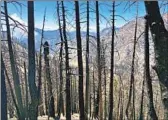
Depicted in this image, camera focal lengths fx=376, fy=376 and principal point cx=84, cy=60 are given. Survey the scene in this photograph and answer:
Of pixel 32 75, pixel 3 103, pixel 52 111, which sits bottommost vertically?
pixel 52 111

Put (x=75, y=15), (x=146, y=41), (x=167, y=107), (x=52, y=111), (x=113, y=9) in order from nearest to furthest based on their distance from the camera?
(x=167, y=107)
(x=146, y=41)
(x=75, y=15)
(x=113, y=9)
(x=52, y=111)

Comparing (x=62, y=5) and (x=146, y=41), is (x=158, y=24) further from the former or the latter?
(x=62, y=5)

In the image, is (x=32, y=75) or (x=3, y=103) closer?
(x=32, y=75)

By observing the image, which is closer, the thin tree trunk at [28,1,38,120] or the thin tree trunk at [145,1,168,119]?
the thin tree trunk at [145,1,168,119]

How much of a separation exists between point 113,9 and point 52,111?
1004 centimetres

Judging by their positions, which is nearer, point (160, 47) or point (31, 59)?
point (160, 47)

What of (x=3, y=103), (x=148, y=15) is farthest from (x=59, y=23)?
(x=148, y=15)

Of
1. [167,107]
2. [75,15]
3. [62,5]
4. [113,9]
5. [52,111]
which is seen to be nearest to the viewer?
[167,107]

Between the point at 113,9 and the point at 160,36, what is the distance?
18.7m

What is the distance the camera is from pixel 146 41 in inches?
674

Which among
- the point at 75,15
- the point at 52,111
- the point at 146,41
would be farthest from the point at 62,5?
→ the point at 52,111

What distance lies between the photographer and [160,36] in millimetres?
6766

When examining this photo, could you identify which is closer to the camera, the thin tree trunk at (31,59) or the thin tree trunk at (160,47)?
the thin tree trunk at (160,47)

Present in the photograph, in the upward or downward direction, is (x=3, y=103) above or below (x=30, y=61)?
below
